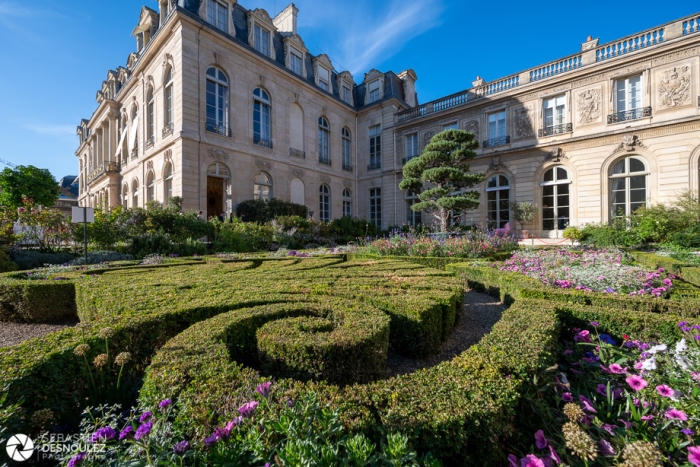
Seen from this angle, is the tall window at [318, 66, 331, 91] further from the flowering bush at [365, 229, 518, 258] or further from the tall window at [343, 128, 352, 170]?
the flowering bush at [365, 229, 518, 258]

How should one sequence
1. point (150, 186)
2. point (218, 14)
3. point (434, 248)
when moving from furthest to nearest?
1. point (150, 186)
2. point (218, 14)
3. point (434, 248)

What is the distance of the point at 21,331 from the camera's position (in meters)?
3.22

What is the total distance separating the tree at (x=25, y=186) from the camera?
23.9m

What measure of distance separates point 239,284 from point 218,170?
37.9 ft

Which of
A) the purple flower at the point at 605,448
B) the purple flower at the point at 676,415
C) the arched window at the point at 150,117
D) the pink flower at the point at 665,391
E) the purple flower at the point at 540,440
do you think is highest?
the arched window at the point at 150,117

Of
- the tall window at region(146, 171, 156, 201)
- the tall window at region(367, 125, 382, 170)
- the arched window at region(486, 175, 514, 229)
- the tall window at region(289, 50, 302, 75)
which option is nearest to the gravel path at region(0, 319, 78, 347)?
the tall window at region(146, 171, 156, 201)

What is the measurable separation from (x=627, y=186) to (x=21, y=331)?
17916 mm

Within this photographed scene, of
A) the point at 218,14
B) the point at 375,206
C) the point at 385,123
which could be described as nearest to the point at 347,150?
the point at 385,123

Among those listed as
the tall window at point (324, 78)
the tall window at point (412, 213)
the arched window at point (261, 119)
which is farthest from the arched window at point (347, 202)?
the tall window at point (324, 78)

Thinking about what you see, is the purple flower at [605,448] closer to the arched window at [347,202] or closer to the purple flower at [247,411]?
the purple flower at [247,411]

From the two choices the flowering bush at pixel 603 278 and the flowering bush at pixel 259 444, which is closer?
the flowering bush at pixel 259 444

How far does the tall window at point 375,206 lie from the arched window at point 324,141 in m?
3.82

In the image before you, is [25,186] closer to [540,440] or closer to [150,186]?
[150,186]

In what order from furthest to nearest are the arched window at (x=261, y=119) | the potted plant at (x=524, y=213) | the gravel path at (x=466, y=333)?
the arched window at (x=261, y=119)
the potted plant at (x=524, y=213)
the gravel path at (x=466, y=333)
